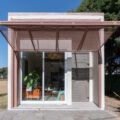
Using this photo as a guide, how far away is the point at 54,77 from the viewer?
20.4m

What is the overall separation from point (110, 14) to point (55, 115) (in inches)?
480

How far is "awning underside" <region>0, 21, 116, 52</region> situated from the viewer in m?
15.6

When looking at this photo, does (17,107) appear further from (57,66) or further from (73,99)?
(73,99)

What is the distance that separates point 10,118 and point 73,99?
25.2 feet

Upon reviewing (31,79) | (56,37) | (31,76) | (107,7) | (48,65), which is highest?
(107,7)

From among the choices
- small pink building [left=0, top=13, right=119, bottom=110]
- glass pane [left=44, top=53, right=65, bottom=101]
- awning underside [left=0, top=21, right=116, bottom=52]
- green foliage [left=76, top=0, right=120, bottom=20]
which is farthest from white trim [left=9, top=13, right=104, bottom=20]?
green foliage [left=76, top=0, right=120, bottom=20]

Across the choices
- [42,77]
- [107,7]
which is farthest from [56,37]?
[107,7]

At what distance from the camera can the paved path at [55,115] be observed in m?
15.2

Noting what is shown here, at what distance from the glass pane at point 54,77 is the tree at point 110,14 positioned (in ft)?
17.7

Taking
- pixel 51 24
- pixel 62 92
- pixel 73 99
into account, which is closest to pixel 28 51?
pixel 62 92

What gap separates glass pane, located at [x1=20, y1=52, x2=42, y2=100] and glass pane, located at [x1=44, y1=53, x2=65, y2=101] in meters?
0.36

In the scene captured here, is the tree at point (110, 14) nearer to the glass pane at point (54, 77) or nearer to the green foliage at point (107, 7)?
the green foliage at point (107, 7)

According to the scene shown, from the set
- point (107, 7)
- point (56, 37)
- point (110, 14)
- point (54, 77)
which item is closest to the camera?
point (56, 37)

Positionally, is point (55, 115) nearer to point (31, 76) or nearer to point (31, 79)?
point (31, 79)
